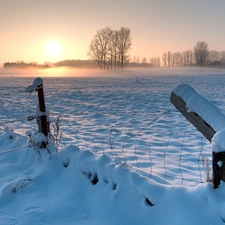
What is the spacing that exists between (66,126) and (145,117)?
10.1 ft

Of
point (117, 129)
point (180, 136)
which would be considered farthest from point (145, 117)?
point (180, 136)

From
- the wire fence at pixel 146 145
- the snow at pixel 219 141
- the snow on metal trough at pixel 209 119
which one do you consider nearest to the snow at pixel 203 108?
the snow on metal trough at pixel 209 119

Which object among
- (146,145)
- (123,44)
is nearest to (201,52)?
(123,44)

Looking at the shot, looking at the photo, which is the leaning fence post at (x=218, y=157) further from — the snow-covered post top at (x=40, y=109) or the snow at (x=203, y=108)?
the snow-covered post top at (x=40, y=109)

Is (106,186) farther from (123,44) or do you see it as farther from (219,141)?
(123,44)

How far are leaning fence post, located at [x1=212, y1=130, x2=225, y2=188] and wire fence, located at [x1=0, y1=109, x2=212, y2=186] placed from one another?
575 millimetres

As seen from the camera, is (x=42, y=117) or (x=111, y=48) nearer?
(x=42, y=117)

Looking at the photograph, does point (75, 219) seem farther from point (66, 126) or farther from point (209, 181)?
point (66, 126)

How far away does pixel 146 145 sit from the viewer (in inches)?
219

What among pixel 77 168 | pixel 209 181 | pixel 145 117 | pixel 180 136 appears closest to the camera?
pixel 209 181

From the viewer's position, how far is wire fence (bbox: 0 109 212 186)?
3.90 metres

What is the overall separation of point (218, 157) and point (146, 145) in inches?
141

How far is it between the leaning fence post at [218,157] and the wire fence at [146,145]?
0.57 metres

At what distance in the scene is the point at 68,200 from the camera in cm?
288
